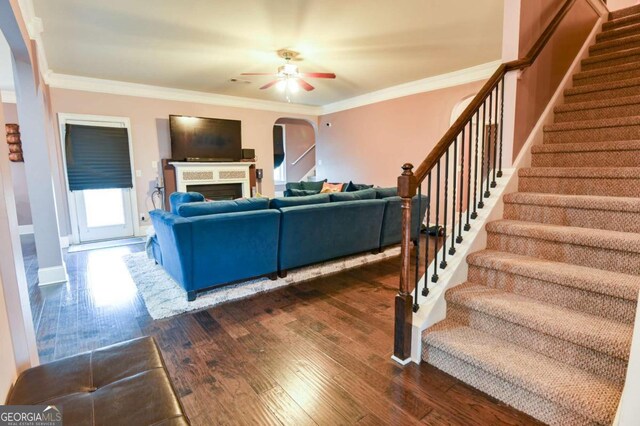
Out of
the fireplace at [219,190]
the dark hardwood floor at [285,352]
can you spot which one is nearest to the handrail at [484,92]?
the dark hardwood floor at [285,352]

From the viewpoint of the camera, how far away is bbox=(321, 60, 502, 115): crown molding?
4828 mm

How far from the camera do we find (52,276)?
11.3ft

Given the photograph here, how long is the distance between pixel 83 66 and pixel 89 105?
2.74 ft

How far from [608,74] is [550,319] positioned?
8.66ft

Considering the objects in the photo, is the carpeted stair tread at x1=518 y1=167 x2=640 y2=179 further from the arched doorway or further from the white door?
the arched doorway

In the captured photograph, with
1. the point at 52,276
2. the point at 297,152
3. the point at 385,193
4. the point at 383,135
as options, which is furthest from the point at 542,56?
the point at 297,152

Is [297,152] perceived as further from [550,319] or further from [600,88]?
[550,319]

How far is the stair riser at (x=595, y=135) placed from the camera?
2293 millimetres

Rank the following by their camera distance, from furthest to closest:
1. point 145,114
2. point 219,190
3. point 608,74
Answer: point 219,190, point 145,114, point 608,74

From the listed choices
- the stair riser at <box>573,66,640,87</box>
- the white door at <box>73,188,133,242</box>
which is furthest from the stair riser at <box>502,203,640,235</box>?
the white door at <box>73,188,133,242</box>

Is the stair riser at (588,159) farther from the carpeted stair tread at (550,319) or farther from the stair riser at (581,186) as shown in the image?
the carpeted stair tread at (550,319)

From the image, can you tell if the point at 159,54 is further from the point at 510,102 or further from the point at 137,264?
the point at 510,102

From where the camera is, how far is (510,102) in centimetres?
246

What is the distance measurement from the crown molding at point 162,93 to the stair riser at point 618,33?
18.1ft
